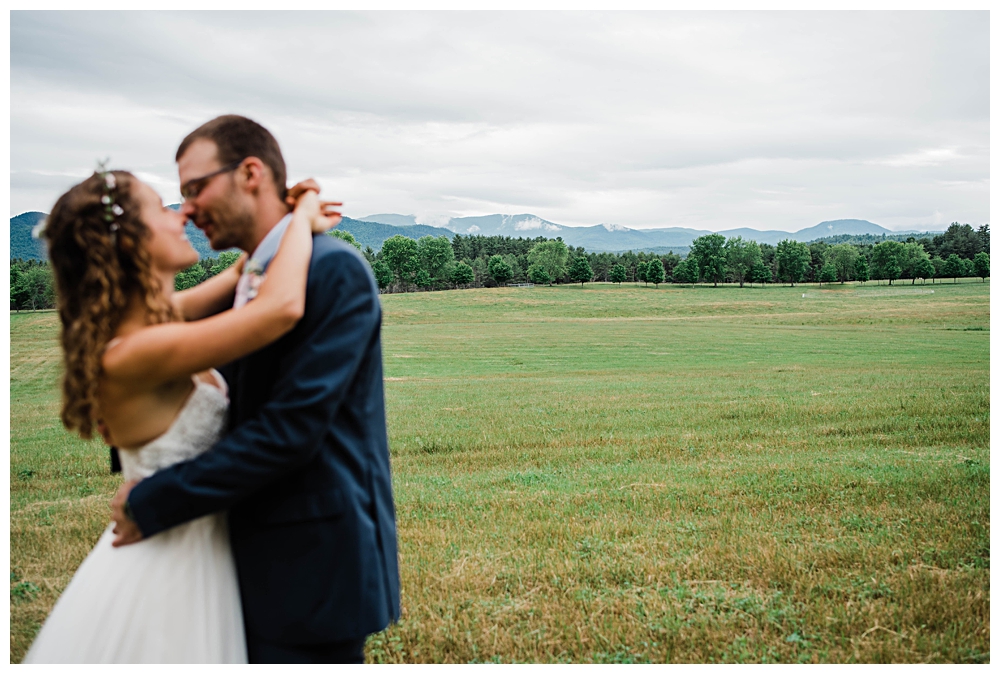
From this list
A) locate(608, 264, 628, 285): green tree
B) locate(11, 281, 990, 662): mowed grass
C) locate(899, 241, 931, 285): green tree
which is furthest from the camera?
locate(608, 264, 628, 285): green tree

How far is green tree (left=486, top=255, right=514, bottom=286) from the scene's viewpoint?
4400 inches

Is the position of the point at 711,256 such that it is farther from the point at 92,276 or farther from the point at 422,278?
the point at 92,276

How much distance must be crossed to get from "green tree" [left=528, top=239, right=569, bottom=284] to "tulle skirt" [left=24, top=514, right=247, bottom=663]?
117471 mm

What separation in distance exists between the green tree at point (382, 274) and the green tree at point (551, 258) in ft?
121

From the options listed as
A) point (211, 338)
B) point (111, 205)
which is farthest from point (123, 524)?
point (111, 205)

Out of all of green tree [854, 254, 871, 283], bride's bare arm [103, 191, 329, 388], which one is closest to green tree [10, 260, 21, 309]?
bride's bare arm [103, 191, 329, 388]

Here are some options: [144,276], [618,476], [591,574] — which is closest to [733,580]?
[591,574]

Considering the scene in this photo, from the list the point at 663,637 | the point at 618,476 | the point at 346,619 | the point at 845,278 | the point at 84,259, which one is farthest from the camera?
the point at 845,278

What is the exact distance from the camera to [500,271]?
111812mm

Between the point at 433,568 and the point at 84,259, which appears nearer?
the point at 84,259

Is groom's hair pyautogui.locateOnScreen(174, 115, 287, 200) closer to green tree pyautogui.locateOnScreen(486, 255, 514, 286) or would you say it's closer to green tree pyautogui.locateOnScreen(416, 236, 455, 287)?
green tree pyautogui.locateOnScreen(416, 236, 455, 287)
